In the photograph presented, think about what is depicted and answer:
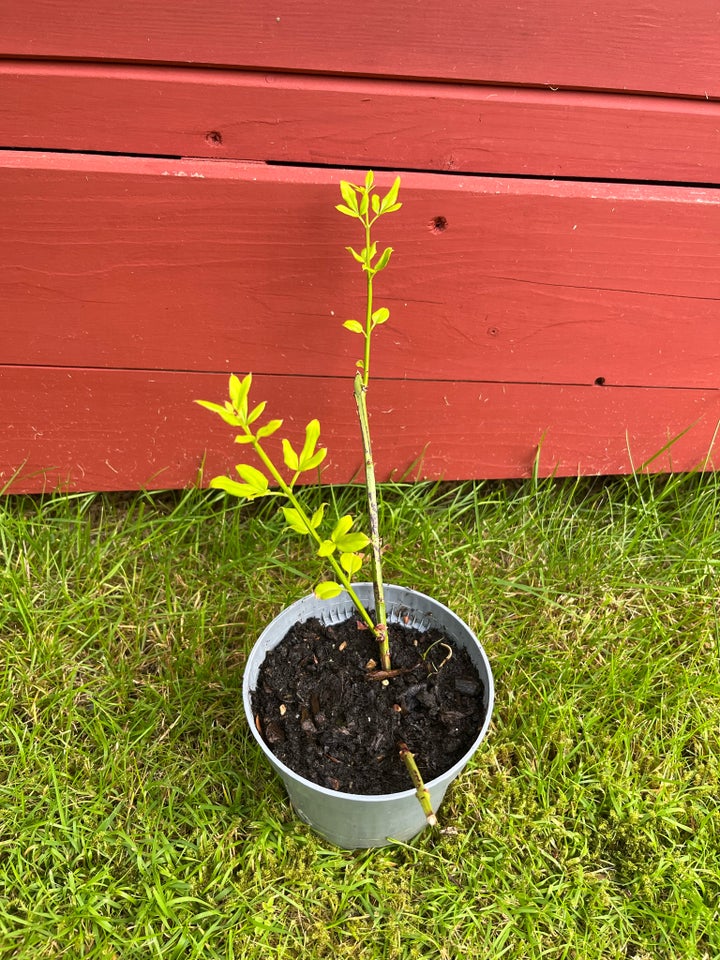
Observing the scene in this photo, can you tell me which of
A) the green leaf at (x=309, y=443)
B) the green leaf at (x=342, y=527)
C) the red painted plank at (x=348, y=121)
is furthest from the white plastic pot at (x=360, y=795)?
the red painted plank at (x=348, y=121)

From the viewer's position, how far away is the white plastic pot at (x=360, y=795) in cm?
127

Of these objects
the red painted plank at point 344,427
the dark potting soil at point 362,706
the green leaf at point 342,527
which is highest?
the green leaf at point 342,527

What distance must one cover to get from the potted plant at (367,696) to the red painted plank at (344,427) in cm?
39

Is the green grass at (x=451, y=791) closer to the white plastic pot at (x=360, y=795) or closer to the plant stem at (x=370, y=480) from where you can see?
the white plastic pot at (x=360, y=795)

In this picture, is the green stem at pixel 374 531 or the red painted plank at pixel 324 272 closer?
the green stem at pixel 374 531

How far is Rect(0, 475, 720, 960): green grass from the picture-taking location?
142 centimetres

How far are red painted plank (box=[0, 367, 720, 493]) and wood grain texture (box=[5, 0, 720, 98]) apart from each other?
2.26 feet

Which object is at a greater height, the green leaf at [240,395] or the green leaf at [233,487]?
the green leaf at [240,395]

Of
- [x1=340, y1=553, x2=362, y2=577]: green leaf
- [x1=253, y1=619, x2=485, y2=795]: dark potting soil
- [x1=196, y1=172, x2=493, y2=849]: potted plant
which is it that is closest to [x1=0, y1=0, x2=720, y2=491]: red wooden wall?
[x1=196, y1=172, x2=493, y2=849]: potted plant

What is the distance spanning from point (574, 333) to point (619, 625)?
0.77 meters

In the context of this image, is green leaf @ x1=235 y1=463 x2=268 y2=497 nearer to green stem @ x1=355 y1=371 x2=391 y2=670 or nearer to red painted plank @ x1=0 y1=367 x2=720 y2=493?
green stem @ x1=355 y1=371 x2=391 y2=670

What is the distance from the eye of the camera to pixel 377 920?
1427 millimetres

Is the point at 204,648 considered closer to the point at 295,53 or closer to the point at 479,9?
the point at 295,53

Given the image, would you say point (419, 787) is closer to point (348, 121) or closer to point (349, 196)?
point (349, 196)
